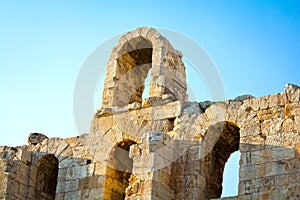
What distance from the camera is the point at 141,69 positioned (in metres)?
19.0

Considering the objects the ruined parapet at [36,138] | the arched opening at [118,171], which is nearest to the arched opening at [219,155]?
the arched opening at [118,171]

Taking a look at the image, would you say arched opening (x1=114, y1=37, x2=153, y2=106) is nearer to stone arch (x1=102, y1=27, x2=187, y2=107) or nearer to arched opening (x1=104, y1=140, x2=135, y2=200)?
stone arch (x1=102, y1=27, x2=187, y2=107)

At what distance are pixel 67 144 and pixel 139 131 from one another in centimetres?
224

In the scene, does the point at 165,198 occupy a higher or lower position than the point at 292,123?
lower

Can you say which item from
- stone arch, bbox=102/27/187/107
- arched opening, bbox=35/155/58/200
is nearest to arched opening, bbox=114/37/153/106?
stone arch, bbox=102/27/187/107

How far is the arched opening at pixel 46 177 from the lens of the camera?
18.8m

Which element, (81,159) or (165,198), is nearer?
(165,198)

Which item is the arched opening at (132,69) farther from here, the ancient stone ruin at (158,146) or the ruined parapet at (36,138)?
the ruined parapet at (36,138)

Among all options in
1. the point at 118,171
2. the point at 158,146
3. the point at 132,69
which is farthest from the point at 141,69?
the point at 158,146

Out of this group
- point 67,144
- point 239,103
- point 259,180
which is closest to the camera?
point 259,180

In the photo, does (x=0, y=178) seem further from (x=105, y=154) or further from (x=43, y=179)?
(x=105, y=154)

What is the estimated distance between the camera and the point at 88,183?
17.2m

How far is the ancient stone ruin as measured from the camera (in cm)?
1458

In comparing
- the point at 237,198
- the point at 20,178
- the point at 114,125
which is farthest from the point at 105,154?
the point at 237,198
